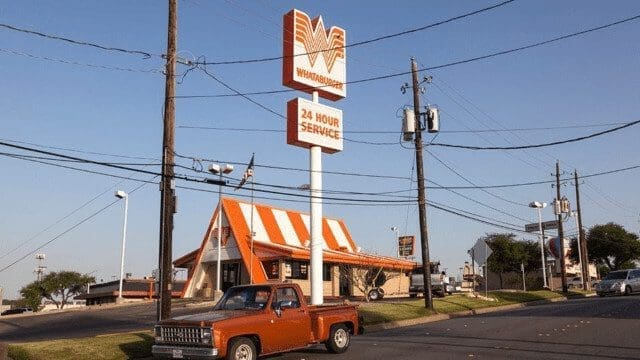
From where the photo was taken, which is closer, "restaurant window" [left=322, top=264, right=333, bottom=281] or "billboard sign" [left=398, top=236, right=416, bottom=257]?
"restaurant window" [left=322, top=264, right=333, bottom=281]

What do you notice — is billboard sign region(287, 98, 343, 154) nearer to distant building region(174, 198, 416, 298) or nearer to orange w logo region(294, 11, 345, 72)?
orange w logo region(294, 11, 345, 72)

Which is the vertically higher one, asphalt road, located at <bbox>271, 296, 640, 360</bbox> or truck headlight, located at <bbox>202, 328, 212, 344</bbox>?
truck headlight, located at <bbox>202, 328, 212, 344</bbox>

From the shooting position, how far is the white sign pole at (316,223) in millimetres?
25078

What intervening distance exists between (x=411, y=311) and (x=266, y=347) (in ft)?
46.3

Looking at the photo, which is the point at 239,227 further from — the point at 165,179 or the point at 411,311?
the point at 165,179

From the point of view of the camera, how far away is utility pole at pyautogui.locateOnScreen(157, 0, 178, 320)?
53.5ft

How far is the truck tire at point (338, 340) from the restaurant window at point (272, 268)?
2723 centimetres

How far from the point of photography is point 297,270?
4238cm

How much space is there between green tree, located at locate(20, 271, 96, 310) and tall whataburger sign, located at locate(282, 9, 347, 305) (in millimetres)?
69017

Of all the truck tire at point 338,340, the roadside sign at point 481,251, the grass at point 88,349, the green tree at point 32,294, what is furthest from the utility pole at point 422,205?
the green tree at point 32,294

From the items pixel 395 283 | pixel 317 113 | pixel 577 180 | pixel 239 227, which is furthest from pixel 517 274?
pixel 317 113

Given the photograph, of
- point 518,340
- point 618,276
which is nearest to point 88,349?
point 518,340

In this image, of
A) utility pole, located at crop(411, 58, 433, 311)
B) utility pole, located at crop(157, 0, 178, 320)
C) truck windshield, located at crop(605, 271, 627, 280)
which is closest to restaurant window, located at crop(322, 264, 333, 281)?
utility pole, located at crop(411, 58, 433, 311)

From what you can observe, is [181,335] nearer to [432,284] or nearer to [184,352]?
[184,352]
